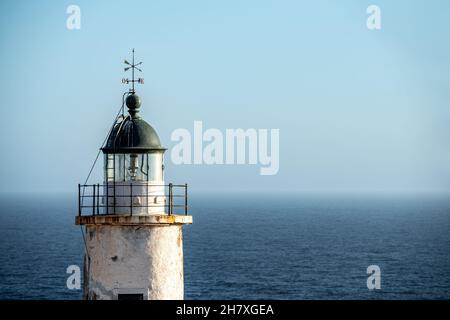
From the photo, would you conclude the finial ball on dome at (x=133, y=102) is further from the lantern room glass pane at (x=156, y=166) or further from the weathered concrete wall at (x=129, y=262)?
the weathered concrete wall at (x=129, y=262)

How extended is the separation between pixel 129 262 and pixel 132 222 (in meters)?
0.66

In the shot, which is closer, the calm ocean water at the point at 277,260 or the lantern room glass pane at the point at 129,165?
the lantern room glass pane at the point at 129,165

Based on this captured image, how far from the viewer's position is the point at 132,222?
1784cm

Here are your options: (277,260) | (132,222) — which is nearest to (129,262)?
(132,222)

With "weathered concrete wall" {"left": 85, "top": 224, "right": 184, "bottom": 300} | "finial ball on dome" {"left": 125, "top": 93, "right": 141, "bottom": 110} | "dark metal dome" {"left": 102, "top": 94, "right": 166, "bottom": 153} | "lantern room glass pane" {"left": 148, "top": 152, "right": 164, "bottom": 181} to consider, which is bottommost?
"weathered concrete wall" {"left": 85, "top": 224, "right": 184, "bottom": 300}

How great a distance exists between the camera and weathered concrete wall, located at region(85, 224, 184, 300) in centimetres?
1789

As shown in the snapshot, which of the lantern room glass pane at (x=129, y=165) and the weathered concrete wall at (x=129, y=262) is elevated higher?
the lantern room glass pane at (x=129, y=165)

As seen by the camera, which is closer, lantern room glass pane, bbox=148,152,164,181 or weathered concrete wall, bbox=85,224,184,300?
weathered concrete wall, bbox=85,224,184,300

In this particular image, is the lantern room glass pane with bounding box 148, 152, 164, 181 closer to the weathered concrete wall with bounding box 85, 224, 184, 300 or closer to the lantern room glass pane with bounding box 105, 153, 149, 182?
the lantern room glass pane with bounding box 105, 153, 149, 182

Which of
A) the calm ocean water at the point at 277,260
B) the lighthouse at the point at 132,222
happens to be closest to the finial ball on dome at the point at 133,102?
the lighthouse at the point at 132,222

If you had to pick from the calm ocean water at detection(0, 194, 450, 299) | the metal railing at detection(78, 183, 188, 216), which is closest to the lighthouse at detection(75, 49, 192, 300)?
the metal railing at detection(78, 183, 188, 216)

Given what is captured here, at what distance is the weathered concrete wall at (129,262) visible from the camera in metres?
17.9
